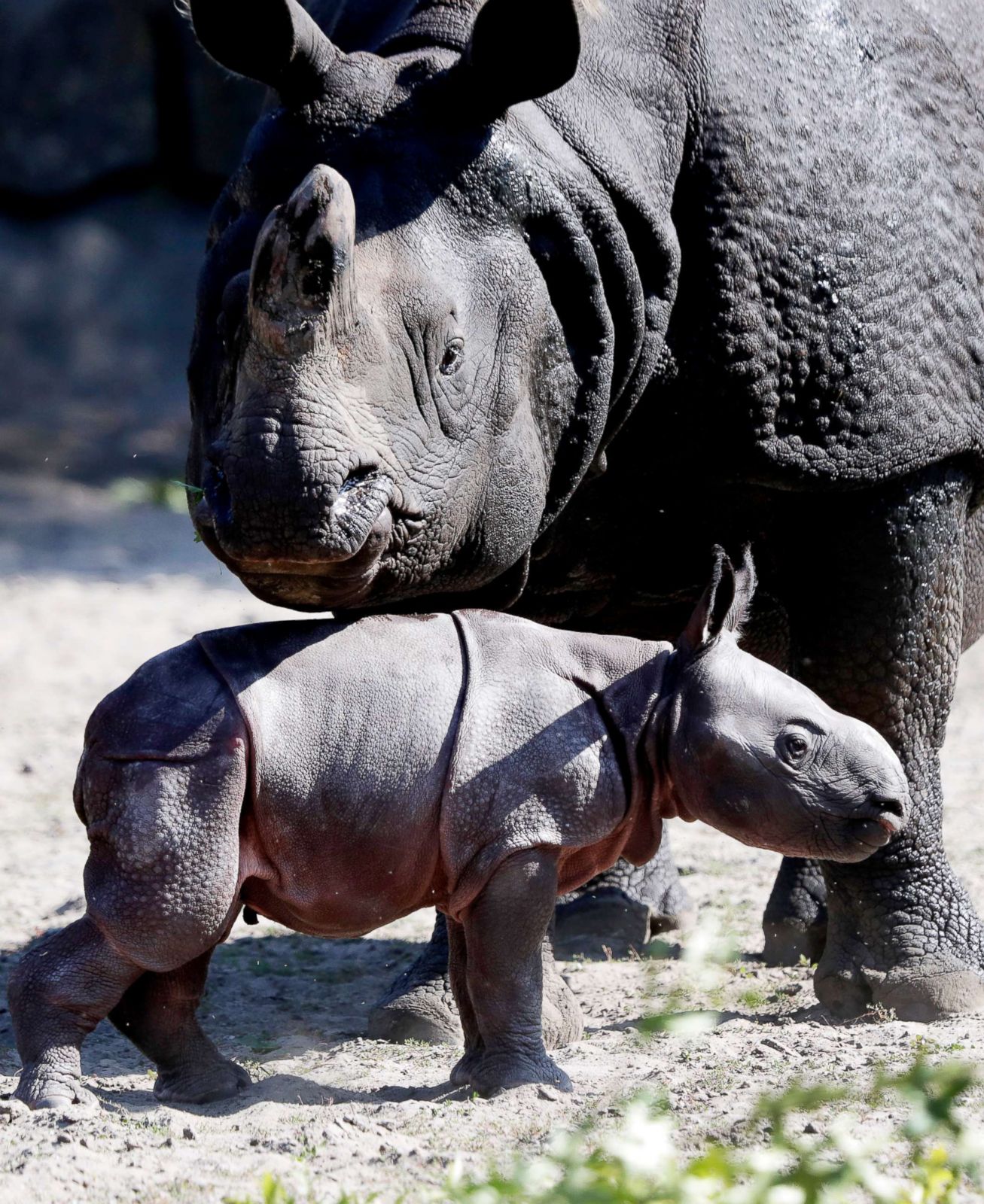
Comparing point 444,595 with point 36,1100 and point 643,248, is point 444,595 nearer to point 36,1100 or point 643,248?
point 643,248

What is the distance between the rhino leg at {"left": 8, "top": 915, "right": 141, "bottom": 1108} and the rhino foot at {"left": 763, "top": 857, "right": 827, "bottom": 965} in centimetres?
220

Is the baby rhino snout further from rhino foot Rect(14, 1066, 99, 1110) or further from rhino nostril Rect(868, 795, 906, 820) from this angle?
rhino foot Rect(14, 1066, 99, 1110)

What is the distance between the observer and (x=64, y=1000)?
3.24 metres

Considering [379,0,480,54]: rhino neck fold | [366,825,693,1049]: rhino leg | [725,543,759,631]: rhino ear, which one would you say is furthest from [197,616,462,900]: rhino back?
[379,0,480,54]: rhino neck fold

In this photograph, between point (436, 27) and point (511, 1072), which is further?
point (436, 27)

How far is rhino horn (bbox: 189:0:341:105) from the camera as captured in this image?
345 cm

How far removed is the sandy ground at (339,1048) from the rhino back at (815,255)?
125 centimetres

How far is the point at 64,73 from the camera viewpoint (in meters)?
13.2

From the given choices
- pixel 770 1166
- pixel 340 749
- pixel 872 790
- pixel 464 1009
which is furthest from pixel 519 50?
pixel 770 1166

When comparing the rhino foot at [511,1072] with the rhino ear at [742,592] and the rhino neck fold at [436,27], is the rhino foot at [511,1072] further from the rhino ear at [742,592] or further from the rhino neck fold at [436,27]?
the rhino neck fold at [436,27]

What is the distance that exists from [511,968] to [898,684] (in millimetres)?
1358

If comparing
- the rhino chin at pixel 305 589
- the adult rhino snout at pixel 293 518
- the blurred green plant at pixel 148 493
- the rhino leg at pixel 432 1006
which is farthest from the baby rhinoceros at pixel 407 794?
the blurred green plant at pixel 148 493

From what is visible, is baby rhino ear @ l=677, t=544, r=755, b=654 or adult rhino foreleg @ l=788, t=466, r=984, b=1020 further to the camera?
adult rhino foreleg @ l=788, t=466, r=984, b=1020

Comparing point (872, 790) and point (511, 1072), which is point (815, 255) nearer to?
point (872, 790)
